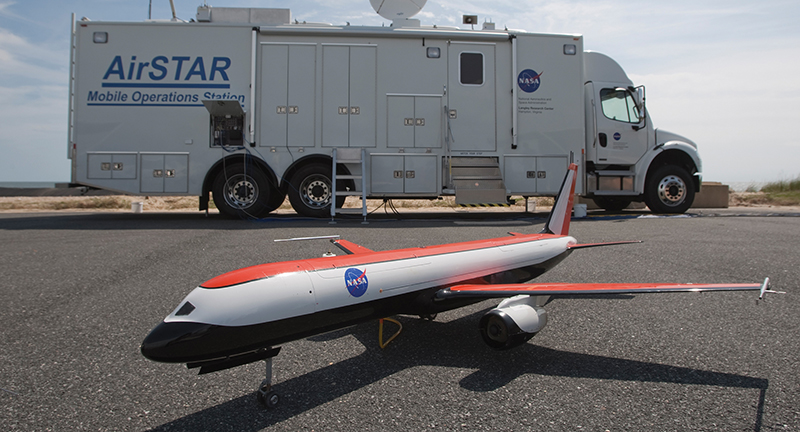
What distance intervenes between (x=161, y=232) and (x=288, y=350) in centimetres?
570

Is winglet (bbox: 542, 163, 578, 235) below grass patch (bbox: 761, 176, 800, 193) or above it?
below

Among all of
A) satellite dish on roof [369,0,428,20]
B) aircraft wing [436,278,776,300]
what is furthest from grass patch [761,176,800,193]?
aircraft wing [436,278,776,300]

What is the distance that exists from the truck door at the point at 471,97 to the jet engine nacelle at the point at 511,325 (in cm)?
741

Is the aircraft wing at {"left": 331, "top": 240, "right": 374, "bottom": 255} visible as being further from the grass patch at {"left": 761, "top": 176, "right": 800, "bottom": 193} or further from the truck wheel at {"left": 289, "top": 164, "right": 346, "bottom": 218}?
the grass patch at {"left": 761, "top": 176, "right": 800, "bottom": 193}

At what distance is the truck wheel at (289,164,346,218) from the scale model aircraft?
6.72m

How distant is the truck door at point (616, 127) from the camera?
35.7 ft

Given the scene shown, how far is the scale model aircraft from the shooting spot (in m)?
2.29

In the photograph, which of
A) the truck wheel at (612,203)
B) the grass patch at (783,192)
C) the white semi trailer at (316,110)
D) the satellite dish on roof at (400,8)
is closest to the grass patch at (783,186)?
the grass patch at (783,192)

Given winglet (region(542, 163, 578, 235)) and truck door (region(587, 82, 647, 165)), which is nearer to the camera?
winglet (region(542, 163, 578, 235))

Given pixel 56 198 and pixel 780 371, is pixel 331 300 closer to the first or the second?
pixel 780 371

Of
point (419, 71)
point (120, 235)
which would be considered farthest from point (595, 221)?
point (120, 235)

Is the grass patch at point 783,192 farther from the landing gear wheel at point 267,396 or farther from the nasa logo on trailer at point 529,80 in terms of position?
the landing gear wheel at point 267,396

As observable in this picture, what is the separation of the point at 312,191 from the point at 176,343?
7993 millimetres

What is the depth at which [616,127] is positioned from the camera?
10.9m
